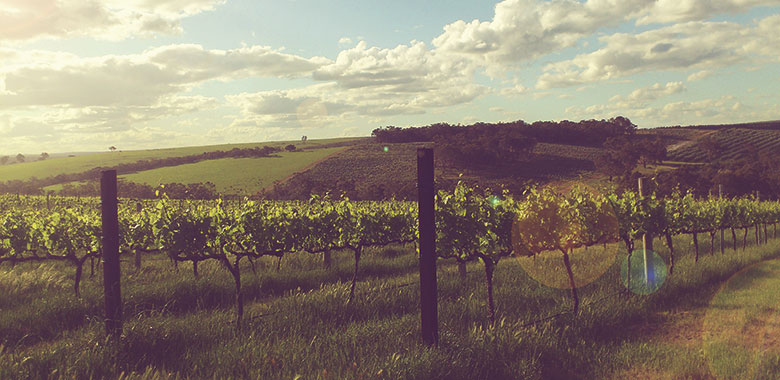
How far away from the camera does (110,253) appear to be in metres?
5.97

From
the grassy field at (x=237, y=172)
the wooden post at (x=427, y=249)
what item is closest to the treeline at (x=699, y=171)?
the grassy field at (x=237, y=172)

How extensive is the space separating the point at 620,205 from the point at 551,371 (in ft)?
21.1

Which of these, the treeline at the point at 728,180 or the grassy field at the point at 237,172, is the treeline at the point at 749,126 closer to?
the treeline at the point at 728,180

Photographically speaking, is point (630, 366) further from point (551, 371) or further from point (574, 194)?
point (574, 194)

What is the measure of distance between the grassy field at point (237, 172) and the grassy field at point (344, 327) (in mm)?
53442

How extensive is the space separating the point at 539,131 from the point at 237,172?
181 ft

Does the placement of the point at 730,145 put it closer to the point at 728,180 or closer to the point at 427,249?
the point at 728,180

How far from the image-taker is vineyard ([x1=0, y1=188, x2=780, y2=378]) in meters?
8.87

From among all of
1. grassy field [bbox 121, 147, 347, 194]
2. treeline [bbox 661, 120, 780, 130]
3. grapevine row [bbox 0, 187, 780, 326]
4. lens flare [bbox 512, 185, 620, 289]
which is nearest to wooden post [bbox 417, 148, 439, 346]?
grapevine row [bbox 0, 187, 780, 326]

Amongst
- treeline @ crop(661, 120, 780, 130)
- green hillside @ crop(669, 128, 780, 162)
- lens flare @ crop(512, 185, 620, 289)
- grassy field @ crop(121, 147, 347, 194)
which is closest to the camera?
lens flare @ crop(512, 185, 620, 289)

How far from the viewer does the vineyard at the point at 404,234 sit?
8.87 meters

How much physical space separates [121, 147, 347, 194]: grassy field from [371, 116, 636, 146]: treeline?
1518 centimetres

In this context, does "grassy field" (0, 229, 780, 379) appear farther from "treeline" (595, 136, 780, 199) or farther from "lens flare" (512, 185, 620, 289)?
"treeline" (595, 136, 780, 199)

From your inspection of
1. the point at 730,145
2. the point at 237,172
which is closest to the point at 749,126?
the point at 730,145
